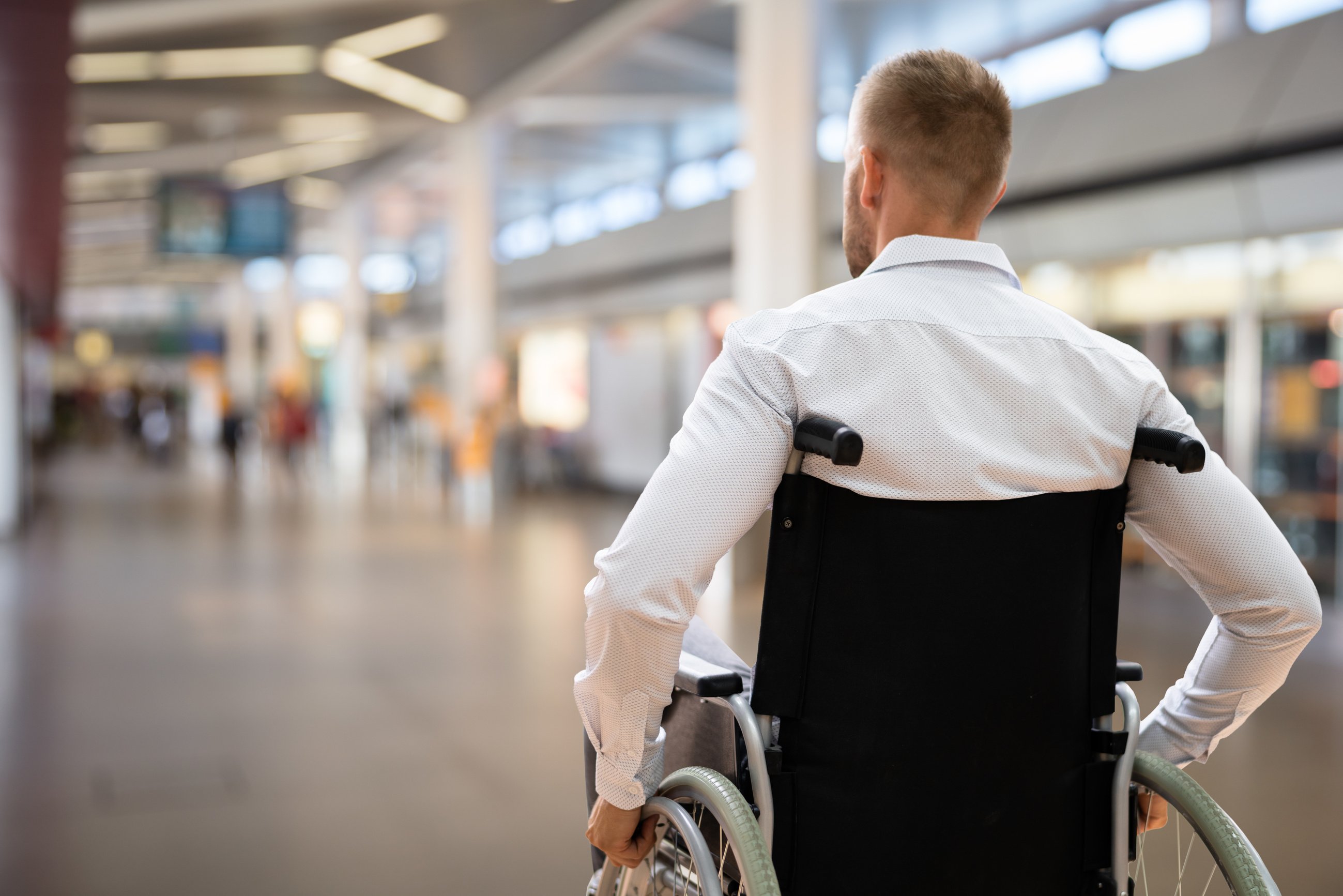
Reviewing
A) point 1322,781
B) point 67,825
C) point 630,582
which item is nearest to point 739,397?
point 630,582

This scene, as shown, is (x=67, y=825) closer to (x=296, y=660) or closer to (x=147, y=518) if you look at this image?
(x=296, y=660)

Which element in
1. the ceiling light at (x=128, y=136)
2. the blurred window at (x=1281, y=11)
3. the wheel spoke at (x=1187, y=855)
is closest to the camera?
the wheel spoke at (x=1187, y=855)

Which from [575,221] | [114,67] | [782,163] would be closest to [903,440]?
[782,163]

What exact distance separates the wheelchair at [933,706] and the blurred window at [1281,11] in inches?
327

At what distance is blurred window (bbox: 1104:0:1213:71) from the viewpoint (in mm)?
9820

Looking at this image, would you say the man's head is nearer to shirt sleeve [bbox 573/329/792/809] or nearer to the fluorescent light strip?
shirt sleeve [bbox 573/329/792/809]

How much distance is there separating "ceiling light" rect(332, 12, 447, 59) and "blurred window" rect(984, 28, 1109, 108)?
6196 millimetres

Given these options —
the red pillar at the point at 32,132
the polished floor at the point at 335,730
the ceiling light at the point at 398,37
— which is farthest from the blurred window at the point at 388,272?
the polished floor at the point at 335,730

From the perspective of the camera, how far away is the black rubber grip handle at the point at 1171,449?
1456 mm

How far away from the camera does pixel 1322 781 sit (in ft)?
14.7

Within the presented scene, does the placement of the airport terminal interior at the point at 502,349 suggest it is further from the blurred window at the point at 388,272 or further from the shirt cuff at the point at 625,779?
the blurred window at the point at 388,272

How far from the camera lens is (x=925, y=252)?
60.4 inches

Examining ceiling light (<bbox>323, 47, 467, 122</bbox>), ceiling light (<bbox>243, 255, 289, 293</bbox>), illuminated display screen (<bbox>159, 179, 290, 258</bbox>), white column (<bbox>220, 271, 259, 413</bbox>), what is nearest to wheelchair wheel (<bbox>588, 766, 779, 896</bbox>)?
ceiling light (<bbox>323, 47, 467, 122</bbox>)

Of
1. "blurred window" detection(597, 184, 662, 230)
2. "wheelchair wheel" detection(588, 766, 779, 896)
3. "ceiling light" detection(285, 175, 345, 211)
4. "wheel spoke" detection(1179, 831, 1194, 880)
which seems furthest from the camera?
"ceiling light" detection(285, 175, 345, 211)
